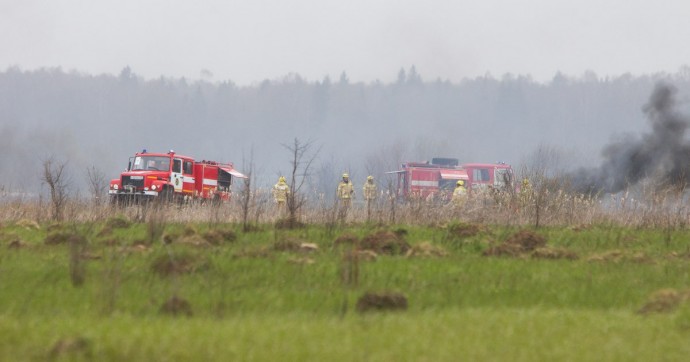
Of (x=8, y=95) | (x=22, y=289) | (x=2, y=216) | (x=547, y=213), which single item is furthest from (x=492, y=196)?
(x=8, y=95)

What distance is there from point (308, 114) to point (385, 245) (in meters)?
148

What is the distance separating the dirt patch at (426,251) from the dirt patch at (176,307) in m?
5.66

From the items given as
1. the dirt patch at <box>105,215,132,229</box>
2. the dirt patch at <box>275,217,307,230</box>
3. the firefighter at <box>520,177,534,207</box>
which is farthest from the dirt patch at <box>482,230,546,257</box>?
the firefighter at <box>520,177,534,207</box>

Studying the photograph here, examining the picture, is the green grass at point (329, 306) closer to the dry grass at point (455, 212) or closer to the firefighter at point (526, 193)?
the dry grass at point (455, 212)

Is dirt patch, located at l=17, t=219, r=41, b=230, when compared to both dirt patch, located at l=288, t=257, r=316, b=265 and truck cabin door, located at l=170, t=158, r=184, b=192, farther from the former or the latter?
truck cabin door, located at l=170, t=158, r=184, b=192

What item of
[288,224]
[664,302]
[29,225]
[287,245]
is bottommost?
[664,302]

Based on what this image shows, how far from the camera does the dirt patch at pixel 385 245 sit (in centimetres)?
1498

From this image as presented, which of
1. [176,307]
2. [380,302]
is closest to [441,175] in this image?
[380,302]

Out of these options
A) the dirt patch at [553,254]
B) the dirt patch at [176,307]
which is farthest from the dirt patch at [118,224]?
the dirt patch at [176,307]

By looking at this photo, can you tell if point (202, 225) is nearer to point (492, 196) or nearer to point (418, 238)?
point (418, 238)

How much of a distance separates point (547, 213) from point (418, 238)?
23.7 feet

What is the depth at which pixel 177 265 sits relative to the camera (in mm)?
11836

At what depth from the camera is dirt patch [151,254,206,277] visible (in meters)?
11.8

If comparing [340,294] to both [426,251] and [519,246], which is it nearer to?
[426,251]
